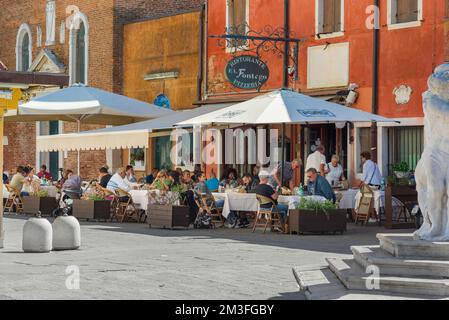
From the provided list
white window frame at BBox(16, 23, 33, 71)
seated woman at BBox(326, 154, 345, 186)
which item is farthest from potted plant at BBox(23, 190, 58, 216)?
white window frame at BBox(16, 23, 33, 71)

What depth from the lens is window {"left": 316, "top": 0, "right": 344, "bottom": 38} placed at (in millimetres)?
26500

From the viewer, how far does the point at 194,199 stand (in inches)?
898

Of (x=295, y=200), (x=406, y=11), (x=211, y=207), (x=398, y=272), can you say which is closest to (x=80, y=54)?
(x=406, y=11)

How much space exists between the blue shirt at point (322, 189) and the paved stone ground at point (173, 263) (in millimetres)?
879

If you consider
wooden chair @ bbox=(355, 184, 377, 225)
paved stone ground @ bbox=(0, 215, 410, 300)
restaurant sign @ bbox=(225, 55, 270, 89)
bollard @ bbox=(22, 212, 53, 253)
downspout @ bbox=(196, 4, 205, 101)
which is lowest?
paved stone ground @ bbox=(0, 215, 410, 300)

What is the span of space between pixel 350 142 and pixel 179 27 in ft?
27.0

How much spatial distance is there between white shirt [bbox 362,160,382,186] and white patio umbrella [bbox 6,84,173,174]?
6.11 meters

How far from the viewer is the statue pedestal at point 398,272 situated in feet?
35.2

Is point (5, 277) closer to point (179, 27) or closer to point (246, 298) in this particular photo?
point (246, 298)

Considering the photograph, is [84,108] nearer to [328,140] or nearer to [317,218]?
[328,140]

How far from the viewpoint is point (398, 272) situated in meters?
11.2

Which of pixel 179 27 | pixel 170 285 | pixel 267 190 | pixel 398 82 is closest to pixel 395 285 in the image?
pixel 170 285

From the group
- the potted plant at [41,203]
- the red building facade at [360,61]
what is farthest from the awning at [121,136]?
the red building facade at [360,61]

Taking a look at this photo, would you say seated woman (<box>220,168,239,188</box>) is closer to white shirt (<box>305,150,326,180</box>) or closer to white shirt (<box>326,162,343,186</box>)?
white shirt (<box>305,150,326,180</box>)
